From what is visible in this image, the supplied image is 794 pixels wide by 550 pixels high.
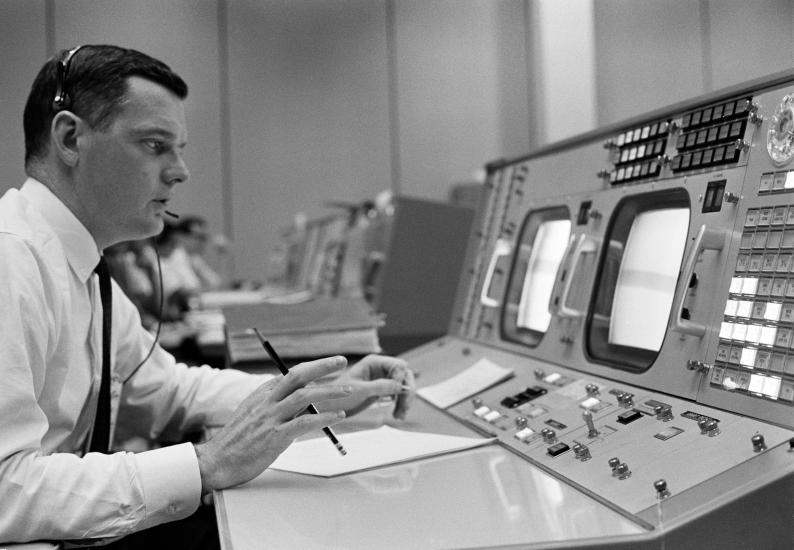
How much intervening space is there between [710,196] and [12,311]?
2.97 feet

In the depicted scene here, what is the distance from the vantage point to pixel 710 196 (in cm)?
104

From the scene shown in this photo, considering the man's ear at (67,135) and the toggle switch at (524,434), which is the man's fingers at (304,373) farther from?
the man's ear at (67,135)

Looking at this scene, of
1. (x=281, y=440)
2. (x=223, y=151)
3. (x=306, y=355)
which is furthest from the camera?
(x=223, y=151)

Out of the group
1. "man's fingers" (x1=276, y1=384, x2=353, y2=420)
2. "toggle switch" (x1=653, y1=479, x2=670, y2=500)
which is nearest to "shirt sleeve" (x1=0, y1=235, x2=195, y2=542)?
"man's fingers" (x1=276, y1=384, x2=353, y2=420)

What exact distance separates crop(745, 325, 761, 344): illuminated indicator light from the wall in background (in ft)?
20.1

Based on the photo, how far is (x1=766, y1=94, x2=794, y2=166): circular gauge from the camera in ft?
2.96

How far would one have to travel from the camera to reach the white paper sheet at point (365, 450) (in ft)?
3.28

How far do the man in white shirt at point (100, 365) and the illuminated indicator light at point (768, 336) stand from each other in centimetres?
49

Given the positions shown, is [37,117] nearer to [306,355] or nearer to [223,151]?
[306,355]

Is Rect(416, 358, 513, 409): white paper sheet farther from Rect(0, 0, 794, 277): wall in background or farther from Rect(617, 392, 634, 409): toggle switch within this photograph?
Rect(0, 0, 794, 277): wall in background

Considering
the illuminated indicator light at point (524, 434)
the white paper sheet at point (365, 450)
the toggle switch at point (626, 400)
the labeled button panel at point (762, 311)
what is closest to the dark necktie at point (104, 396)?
the white paper sheet at point (365, 450)

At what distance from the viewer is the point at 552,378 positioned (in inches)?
49.7

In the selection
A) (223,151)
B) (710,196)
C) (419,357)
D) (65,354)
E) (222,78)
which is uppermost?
(222,78)

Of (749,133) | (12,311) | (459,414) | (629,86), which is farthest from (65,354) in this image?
(629,86)
